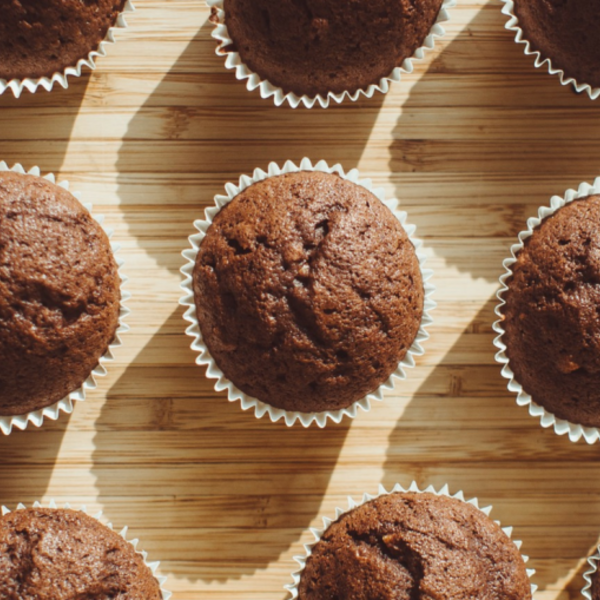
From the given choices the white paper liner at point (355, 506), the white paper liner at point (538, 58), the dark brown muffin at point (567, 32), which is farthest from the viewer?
the white paper liner at point (538, 58)

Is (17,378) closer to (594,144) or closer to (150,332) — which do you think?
(150,332)

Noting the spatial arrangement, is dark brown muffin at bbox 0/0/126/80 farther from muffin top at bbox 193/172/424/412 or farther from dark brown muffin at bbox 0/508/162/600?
dark brown muffin at bbox 0/508/162/600

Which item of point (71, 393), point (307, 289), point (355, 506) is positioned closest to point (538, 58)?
point (307, 289)

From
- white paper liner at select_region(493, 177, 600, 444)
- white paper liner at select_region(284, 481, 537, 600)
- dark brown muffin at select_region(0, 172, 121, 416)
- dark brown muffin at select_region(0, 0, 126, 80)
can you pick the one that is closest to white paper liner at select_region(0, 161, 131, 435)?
dark brown muffin at select_region(0, 172, 121, 416)

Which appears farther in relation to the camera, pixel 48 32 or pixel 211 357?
pixel 211 357

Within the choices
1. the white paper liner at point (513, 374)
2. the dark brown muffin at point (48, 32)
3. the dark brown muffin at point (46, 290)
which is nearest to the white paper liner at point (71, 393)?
the dark brown muffin at point (46, 290)

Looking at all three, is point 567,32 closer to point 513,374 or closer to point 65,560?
point 513,374

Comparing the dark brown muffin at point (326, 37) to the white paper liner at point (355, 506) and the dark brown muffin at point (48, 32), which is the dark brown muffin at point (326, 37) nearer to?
the dark brown muffin at point (48, 32)
